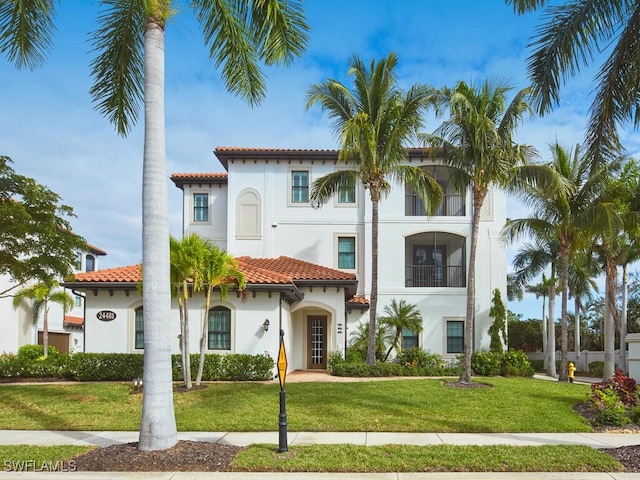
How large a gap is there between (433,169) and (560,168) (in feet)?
23.9

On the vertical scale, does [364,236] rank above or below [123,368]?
above

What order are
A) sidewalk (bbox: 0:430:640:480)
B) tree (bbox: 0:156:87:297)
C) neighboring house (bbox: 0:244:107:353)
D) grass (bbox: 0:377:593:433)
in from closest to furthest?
sidewalk (bbox: 0:430:640:480) → grass (bbox: 0:377:593:433) → tree (bbox: 0:156:87:297) → neighboring house (bbox: 0:244:107:353)

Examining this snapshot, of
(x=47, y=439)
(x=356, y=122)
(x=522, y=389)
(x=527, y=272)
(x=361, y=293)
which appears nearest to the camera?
(x=47, y=439)

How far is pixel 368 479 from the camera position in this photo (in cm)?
809

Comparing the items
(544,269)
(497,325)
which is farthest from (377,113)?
(544,269)

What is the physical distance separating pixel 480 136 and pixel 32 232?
12.5m

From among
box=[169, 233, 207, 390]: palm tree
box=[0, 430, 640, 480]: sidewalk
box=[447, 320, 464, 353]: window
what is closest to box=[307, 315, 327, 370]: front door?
box=[447, 320, 464, 353]: window

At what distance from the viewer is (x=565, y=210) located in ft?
69.4

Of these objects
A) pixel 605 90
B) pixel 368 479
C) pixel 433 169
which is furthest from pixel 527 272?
pixel 368 479

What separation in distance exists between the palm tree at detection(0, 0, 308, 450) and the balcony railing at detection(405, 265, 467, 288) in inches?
690

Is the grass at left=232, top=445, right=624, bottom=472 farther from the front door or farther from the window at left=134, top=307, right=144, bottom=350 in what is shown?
the front door

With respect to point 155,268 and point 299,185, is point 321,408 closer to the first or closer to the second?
point 155,268

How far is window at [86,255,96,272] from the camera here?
43.2 m

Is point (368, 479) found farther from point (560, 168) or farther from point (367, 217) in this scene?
point (367, 217)
